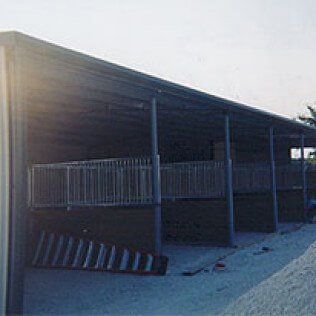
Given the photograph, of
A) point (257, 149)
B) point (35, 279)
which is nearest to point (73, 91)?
point (35, 279)

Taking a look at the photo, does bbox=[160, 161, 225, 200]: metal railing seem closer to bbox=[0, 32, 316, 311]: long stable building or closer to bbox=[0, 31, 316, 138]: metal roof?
bbox=[0, 32, 316, 311]: long stable building

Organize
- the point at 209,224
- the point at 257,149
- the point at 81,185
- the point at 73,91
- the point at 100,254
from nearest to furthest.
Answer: the point at 73,91 → the point at 100,254 → the point at 81,185 → the point at 209,224 → the point at 257,149

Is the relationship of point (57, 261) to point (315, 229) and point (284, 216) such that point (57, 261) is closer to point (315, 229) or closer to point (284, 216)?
point (315, 229)

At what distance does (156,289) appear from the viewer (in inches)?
403

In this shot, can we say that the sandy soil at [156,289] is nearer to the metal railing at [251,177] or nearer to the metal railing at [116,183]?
the metal railing at [116,183]

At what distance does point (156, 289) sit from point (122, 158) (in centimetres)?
597

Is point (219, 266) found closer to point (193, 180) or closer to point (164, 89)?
point (164, 89)

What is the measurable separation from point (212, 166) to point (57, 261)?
6712 millimetres

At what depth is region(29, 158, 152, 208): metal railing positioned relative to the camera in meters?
14.3

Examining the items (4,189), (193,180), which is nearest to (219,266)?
(193,180)

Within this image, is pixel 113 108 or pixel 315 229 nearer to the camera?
pixel 113 108

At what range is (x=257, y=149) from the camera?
27828 millimetres

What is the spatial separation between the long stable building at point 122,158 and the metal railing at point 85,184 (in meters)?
0.04

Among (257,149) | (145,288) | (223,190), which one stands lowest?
(145,288)
